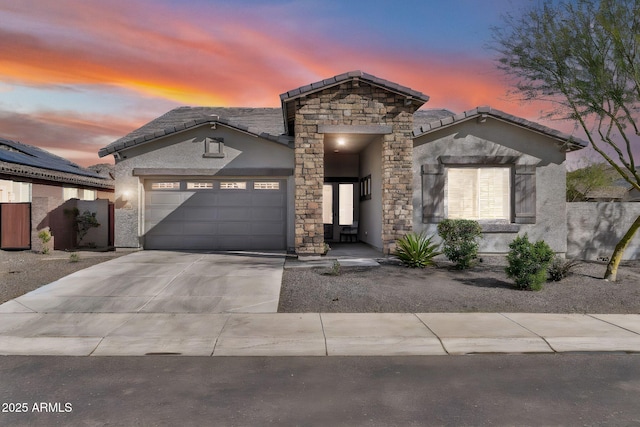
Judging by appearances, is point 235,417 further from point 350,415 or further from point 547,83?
point 547,83

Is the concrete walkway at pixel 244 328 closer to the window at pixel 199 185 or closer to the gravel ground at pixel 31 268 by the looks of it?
the gravel ground at pixel 31 268

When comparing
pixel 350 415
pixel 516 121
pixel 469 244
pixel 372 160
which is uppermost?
pixel 516 121

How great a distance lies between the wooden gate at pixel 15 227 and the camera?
14773mm

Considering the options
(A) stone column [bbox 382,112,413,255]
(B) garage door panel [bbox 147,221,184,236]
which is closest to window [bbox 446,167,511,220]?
(A) stone column [bbox 382,112,413,255]

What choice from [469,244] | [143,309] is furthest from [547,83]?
[143,309]

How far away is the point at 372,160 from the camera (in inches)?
577

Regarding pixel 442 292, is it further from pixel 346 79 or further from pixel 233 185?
pixel 233 185

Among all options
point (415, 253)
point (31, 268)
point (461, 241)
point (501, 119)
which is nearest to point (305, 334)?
point (415, 253)

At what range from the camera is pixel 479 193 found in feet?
43.5

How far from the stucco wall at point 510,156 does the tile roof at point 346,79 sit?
162 centimetres

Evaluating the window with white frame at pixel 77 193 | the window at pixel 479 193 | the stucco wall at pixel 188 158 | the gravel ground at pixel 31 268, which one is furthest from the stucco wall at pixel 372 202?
the window with white frame at pixel 77 193

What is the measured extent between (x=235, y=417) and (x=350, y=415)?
1.09m

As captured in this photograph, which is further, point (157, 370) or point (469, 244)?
point (469, 244)

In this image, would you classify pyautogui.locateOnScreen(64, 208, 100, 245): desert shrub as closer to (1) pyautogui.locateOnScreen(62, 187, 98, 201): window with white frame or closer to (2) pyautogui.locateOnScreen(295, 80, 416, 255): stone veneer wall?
(1) pyautogui.locateOnScreen(62, 187, 98, 201): window with white frame
